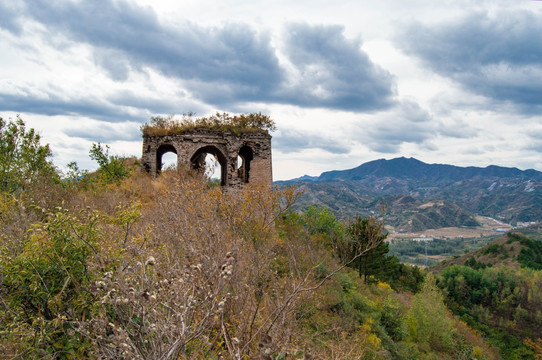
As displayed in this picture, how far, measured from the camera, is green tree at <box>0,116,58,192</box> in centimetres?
1194

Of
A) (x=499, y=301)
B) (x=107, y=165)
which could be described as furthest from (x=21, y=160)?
(x=499, y=301)

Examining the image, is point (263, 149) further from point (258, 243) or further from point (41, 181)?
point (41, 181)

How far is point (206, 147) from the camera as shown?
57.7 feet

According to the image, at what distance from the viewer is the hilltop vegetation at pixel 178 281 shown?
10.5ft

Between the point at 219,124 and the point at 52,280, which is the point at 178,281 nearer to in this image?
the point at 52,280

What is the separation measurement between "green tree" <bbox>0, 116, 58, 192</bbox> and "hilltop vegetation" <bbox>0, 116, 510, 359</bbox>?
0.36 metres

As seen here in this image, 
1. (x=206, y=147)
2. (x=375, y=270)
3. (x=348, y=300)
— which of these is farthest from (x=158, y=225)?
(x=375, y=270)

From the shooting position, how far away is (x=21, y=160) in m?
12.8

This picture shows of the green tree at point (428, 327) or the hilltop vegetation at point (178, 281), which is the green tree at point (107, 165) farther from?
the green tree at point (428, 327)

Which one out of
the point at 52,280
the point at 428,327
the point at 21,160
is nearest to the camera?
the point at 52,280

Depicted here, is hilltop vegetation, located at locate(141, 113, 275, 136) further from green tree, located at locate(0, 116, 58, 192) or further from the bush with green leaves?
the bush with green leaves

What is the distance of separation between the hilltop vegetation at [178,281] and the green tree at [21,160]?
362mm

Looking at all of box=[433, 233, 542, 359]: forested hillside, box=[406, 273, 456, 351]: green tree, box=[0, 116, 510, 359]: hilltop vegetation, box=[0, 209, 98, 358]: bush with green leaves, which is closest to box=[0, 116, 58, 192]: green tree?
box=[0, 116, 510, 359]: hilltop vegetation

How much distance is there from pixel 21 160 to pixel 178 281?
42.4 feet
